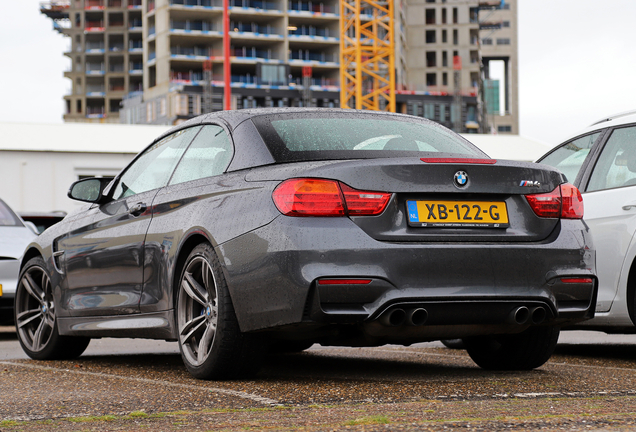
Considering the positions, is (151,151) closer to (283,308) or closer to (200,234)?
(200,234)

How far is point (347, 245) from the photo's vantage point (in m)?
4.26

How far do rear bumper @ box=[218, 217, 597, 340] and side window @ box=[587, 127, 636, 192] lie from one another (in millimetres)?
2019

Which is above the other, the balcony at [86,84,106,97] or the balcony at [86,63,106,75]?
the balcony at [86,63,106,75]

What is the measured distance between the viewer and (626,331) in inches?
258

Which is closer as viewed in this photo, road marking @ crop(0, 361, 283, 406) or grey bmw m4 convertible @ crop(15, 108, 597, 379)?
road marking @ crop(0, 361, 283, 406)

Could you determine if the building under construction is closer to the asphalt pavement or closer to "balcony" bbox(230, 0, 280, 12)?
"balcony" bbox(230, 0, 280, 12)

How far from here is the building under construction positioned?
89.9 m

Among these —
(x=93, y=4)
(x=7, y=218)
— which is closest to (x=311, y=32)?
(x=93, y=4)

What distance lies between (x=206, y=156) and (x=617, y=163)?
2931 millimetres

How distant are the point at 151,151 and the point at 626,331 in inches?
130

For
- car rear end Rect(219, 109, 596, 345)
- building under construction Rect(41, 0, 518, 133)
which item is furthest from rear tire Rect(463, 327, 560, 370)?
building under construction Rect(41, 0, 518, 133)

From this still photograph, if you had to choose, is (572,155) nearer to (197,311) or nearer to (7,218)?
(197,311)

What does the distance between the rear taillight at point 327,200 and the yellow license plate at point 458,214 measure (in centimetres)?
17

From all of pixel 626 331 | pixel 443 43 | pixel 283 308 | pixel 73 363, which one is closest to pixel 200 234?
pixel 283 308
